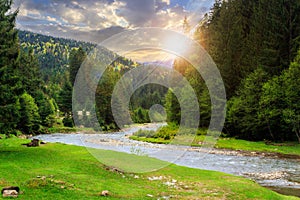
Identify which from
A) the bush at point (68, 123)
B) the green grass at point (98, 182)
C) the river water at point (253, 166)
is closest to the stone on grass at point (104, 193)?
the green grass at point (98, 182)

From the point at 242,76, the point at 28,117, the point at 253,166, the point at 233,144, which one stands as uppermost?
the point at 242,76

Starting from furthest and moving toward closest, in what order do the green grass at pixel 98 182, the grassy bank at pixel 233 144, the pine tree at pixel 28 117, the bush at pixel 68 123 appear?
the bush at pixel 68 123 < the pine tree at pixel 28 117 < the grassy bank at pixel 233 144 < the green grass at pixel 98 182

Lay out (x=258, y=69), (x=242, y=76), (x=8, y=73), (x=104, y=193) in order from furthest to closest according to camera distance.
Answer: (x=242, y=76)
(x=258, y=69)
(x=8, y=73)
(x=104, y=193)

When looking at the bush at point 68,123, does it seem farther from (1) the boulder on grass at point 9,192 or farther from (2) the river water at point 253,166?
(1) the boulder on grass at point 9,192

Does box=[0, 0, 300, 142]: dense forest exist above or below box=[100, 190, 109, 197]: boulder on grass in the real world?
above

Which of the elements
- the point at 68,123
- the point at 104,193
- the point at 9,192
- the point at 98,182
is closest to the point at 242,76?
the point at 68,123

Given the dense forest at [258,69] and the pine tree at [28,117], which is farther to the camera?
the pine tree at [28,117]

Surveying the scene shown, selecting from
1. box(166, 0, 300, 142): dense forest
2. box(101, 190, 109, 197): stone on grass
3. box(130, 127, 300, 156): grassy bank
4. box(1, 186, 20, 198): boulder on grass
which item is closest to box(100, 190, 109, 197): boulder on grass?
box(101, 190, 109, 197): stone on grass

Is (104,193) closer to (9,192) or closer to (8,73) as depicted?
(9,192)

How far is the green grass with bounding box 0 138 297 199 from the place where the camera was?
1619cm

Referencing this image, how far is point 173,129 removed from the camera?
66250 millimetres

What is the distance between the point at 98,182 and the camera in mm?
18922

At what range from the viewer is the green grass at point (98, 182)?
53.1ft

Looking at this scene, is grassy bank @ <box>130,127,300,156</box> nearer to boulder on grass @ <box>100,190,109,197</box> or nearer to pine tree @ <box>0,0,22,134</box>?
pine tree @ <box>0,0,22,134</box>
